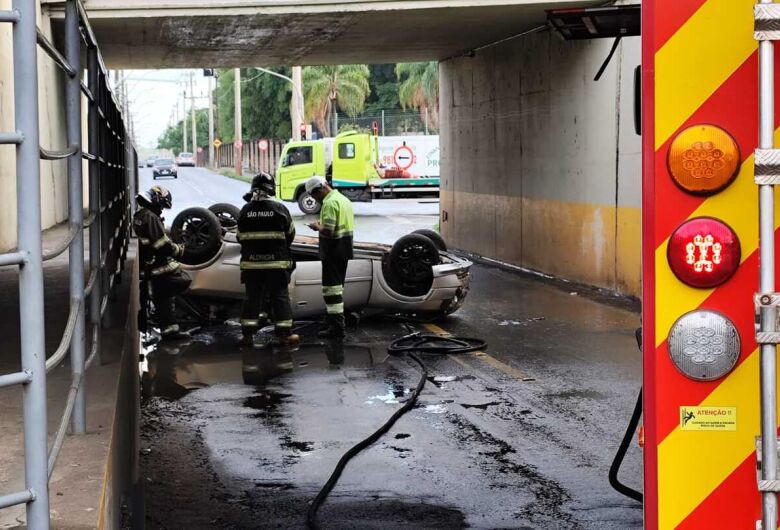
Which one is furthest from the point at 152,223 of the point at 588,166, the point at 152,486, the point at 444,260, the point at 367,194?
the point at 367,194

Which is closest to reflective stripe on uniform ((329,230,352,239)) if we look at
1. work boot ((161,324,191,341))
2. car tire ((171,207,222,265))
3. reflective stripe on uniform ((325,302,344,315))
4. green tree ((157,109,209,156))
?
reflective stripe on uniform ((325,302,344,315))

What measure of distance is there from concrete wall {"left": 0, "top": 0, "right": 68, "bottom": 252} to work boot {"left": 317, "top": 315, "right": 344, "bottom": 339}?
3.21 metres

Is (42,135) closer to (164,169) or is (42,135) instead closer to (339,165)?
(339,165)

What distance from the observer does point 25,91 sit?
2.82 meters

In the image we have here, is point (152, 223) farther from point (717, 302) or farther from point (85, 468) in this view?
point (717, 302)

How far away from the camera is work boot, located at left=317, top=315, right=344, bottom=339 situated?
12250mm

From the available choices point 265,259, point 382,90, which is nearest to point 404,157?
point 382,90

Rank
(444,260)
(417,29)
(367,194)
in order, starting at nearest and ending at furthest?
(444,260)
(417,29)
(367,194)

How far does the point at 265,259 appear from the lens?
11.6 meters

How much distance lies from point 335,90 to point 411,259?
204 feet

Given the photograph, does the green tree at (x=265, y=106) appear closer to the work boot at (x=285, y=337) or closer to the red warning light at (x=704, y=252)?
the work boot at (x=285, y=337)

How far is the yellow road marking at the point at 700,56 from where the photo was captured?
9.25 feet

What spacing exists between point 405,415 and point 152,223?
4.37m

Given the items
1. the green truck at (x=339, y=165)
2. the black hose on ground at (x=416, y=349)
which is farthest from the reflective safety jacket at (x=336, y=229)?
the green truck at (x=339, y=165)
